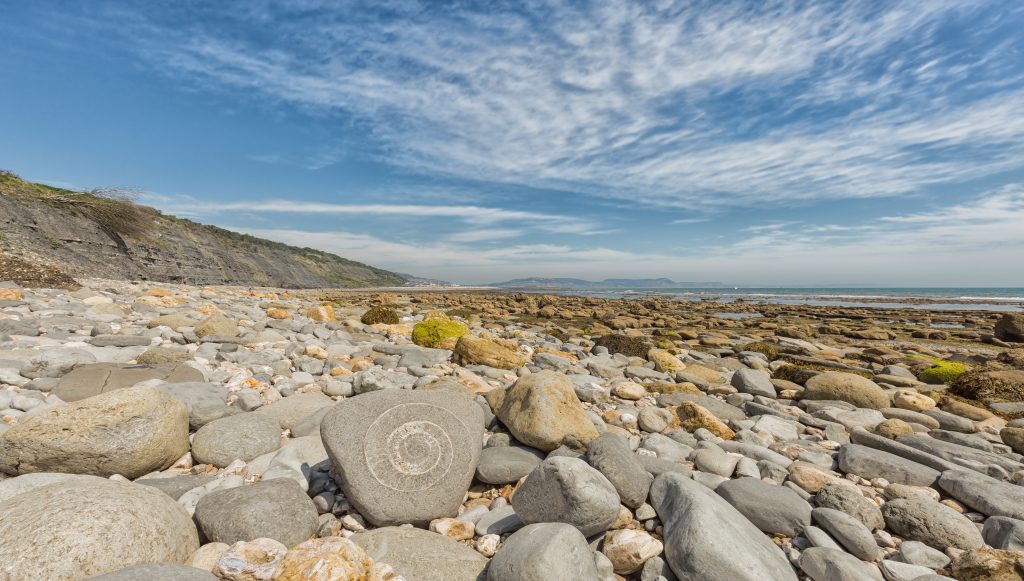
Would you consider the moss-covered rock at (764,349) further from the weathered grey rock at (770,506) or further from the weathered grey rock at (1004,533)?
the weathered grey rock at (770,506)

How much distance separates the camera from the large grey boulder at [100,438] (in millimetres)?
3191

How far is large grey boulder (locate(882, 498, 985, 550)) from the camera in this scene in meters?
3.19

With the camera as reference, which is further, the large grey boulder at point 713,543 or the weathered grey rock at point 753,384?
the weathered grey rock at point 753,384

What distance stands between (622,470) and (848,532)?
64.6 inches

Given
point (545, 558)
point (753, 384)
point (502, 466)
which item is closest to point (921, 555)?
point (545, 558)

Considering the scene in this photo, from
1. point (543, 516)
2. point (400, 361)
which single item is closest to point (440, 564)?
point (543, 516)

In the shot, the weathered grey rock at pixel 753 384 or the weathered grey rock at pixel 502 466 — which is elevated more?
the weathered grey rock at pixel 502 466

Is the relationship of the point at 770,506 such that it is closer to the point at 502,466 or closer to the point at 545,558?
the point at 545,558

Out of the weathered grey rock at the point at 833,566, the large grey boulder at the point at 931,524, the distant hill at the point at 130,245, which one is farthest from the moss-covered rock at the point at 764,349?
the distant hill at the point at 130,245

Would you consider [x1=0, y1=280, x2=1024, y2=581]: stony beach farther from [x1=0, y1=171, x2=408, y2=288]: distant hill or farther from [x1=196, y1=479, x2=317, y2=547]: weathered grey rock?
[x1=0, y1=171, x2=408, y2=288]: distant hill

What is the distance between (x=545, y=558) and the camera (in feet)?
7.95

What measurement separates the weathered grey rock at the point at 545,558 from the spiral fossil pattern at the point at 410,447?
41.0 inches

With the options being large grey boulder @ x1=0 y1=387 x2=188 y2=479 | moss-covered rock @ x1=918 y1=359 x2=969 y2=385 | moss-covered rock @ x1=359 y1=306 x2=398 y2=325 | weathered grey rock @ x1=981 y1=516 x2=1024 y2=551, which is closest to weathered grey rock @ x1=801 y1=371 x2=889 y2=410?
weathered grey rock @ x1=981 y1=516 x2=1024 y2=551

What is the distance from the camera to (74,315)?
8.30m
